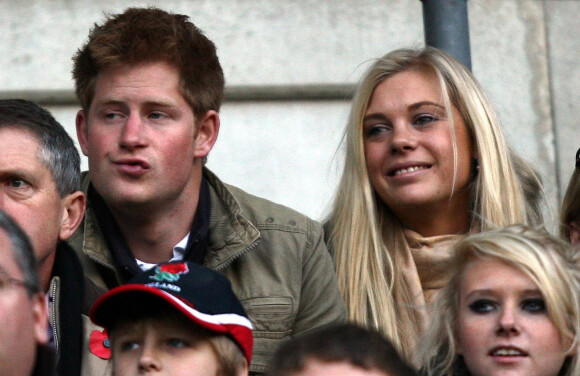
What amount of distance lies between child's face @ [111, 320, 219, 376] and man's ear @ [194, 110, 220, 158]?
109 cm

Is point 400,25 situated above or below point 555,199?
above

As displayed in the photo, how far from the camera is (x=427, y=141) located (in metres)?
4.77

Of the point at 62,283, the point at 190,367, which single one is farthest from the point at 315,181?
the point at 190,367

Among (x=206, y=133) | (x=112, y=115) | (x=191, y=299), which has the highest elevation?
(x=112, y=115)

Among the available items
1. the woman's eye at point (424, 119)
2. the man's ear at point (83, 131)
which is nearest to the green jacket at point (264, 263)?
the man's ear at point (83, 131)

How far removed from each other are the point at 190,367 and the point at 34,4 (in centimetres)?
334

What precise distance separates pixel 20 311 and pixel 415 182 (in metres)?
2.23

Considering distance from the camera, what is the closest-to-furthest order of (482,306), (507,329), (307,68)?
1. (507,329)
2. (482,306)
3. (307,68)

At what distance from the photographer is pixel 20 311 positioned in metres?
2.75

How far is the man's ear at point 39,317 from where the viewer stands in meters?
2.83

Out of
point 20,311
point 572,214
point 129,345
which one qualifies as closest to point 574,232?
point 572,214

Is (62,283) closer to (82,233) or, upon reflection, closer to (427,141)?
(82,233)

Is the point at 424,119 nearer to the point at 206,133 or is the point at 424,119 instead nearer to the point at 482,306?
the point at 206,133

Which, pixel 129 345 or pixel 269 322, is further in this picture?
pixel 269 322
